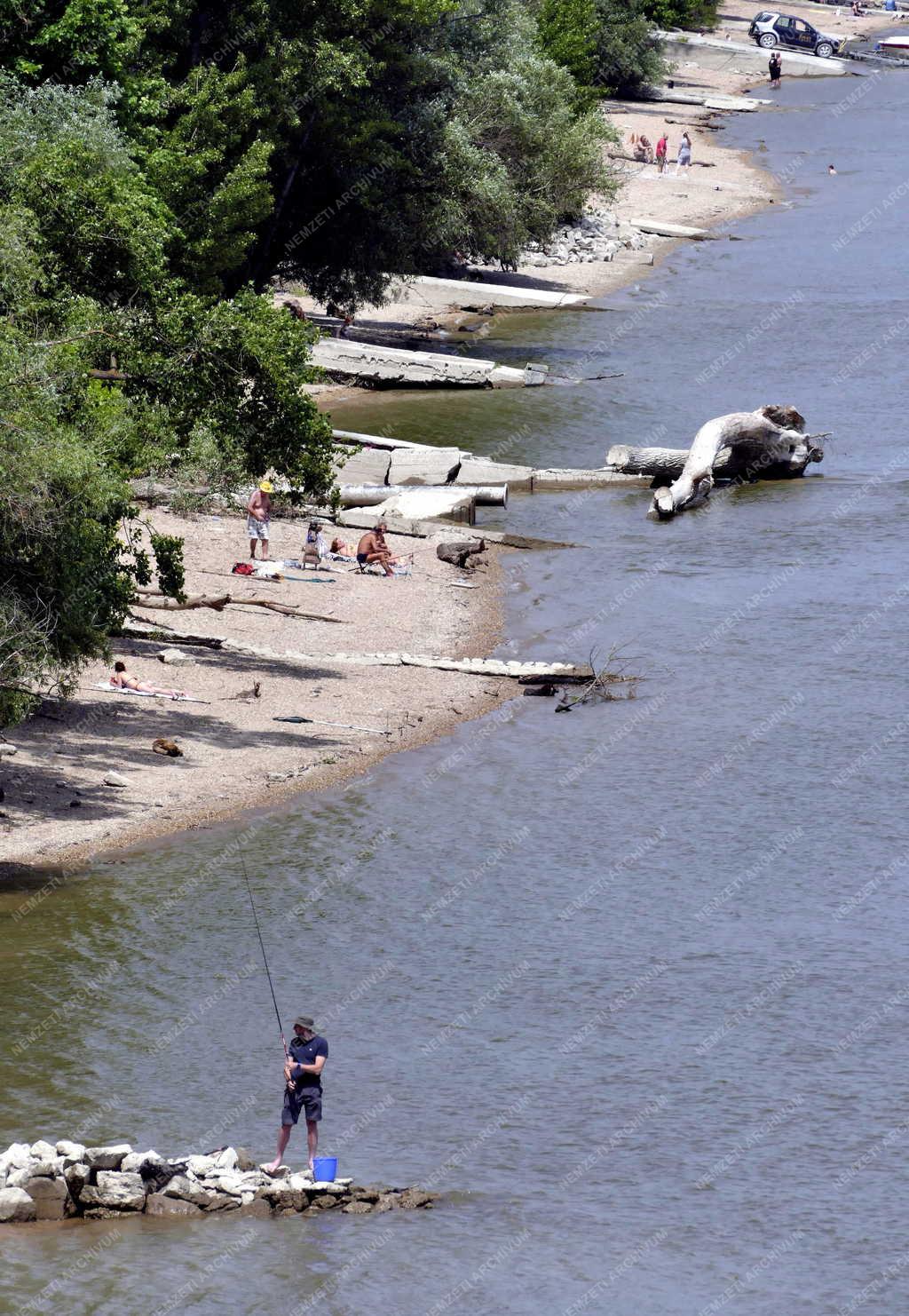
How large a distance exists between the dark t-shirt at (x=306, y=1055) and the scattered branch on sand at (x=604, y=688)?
43.0 ft

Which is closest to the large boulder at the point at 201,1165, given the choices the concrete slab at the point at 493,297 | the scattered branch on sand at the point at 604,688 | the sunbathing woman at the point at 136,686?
the sunbathing woman at the point at 136,686

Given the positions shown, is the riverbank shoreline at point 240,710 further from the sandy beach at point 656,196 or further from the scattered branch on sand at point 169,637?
the sandy beach at point 656,196

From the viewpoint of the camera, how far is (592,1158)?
49.5 ft

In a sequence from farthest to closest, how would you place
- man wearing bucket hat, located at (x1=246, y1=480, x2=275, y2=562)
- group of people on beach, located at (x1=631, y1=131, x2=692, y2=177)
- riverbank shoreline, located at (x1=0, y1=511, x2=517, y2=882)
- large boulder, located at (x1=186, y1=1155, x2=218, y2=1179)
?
1. group of people on beach, located at (x1=631, y1=131, x2=692, y2=177)
2. man wearing bucket hat, located at (x1=246, y1=480, x2=275, y2=562)
3. riverbank shoreline, located at (x1=0, y1=511, x2=517, y2=882)
4. large boulder, located at (x1=186, y1=1155, x2=218, y2=1179)

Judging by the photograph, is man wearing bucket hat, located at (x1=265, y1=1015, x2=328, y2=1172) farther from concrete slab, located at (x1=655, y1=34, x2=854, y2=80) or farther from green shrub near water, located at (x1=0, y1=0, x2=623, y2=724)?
concrete slab, located at (x1=655, y1=34, x2=854, y2=80)

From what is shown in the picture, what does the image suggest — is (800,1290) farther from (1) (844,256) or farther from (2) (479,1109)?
(1) (844,256)

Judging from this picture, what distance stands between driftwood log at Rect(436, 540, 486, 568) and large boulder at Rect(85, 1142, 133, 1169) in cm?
2118

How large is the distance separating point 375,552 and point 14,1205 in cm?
2011

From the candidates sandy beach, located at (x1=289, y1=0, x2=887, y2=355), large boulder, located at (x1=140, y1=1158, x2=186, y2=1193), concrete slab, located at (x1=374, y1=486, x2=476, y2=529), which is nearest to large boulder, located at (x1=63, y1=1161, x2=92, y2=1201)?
large boulder, located at (x1=140, y1=1158, x2=186, y2=1193)

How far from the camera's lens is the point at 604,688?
90.7 ft

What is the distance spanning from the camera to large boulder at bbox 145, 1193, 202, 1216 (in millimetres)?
13906

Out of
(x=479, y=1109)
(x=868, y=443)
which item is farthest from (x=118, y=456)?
(x=868, y=443)

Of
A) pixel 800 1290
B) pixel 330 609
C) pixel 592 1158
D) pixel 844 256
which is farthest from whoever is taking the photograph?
pixel 844 256

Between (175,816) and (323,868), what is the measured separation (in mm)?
2286
